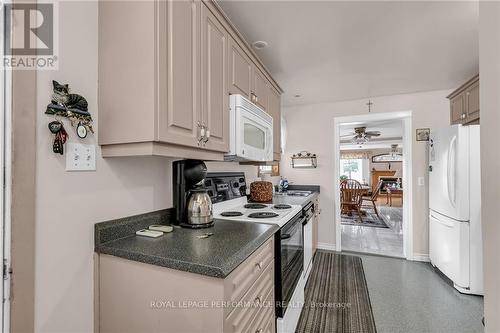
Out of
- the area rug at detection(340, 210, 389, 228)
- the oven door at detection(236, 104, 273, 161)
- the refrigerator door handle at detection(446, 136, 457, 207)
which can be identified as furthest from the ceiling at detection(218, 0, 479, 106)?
the area rug at detection(340, 210, 389, 228)

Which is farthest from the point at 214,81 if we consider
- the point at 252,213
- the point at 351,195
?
the point at 351,195

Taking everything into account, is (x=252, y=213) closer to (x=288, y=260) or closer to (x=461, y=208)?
(x=288, y=260)

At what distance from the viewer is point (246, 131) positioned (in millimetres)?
1653

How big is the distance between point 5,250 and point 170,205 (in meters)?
0.78

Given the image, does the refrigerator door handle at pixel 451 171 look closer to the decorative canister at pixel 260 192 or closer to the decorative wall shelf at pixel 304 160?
the decorative wall shelf at pixel 304 160

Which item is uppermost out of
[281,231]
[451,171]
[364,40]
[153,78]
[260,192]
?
[364,40]

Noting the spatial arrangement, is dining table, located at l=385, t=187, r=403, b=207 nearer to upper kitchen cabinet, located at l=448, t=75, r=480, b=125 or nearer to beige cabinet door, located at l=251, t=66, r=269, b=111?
upper kitchen cabinet, located at l=448, t=75, r=480, b=125

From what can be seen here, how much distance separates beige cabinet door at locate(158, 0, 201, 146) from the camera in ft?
3.19

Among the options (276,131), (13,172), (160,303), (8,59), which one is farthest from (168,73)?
(276,131)

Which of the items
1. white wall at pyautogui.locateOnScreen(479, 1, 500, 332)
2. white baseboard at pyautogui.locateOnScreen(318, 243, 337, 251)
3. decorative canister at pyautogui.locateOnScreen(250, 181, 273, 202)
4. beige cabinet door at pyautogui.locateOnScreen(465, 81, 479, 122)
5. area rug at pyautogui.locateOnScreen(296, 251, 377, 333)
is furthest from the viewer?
white baseboard at pyautogui.locateOnScreen(318, 243, 337, 251)

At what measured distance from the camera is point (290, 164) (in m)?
3.82

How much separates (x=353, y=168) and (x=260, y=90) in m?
9.98

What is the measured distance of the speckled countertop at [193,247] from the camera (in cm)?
88

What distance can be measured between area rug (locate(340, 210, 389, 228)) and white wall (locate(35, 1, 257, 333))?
5.06 metres
